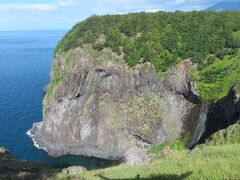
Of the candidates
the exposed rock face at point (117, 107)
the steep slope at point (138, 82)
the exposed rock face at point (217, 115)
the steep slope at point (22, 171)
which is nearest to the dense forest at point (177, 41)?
the steep slope at point (138, 82)

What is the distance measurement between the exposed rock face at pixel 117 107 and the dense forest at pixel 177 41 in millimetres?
2823

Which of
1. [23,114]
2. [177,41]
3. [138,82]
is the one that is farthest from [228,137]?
[23,114]

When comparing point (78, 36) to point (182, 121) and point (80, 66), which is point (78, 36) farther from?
point (182, 121)

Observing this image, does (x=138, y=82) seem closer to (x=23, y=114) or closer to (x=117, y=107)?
(x=117, y=107)

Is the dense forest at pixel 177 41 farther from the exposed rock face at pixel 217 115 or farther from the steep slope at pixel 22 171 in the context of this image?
the steep slope at pixel 22 171

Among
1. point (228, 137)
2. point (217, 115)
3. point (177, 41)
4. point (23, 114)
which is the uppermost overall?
point (177, 41)

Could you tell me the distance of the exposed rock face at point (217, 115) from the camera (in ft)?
211

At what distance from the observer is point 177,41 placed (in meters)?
94.6

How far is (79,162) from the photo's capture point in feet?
294

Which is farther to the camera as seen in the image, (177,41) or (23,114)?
(23,114)

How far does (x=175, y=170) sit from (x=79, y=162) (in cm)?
7248

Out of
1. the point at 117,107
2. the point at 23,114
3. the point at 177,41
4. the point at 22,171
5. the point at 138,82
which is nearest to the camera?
→ the point at 22,171

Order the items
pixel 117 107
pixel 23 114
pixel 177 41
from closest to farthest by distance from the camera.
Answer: pixel 117 107 → pixel 177 41 → pixel 23 114

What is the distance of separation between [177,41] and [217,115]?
25109mm
